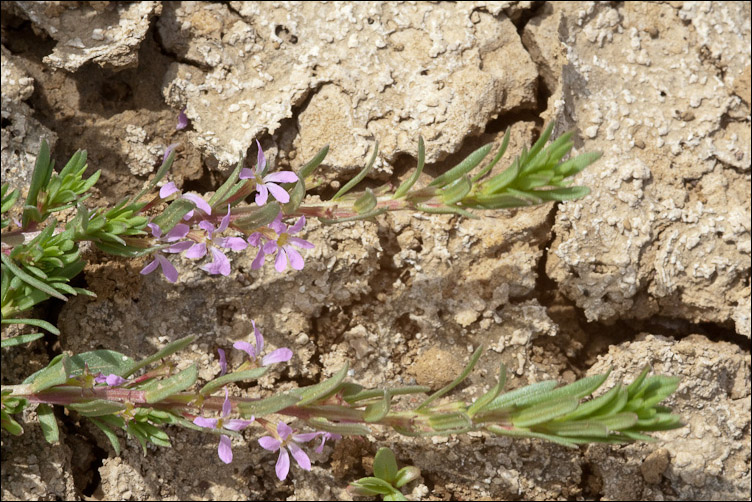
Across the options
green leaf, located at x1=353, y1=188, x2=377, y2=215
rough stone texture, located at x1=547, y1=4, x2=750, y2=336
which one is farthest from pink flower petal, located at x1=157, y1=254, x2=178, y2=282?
rough stone texture, located at x1=547, y1=4, x2=750, y2=336

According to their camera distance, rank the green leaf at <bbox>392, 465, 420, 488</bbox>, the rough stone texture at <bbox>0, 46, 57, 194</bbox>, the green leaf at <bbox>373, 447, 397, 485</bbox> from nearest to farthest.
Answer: the green leaf at <bbox>373, 447, 397, 485</bbox>
the green leaf at <bbox>392, 465, 420, 488</bbox>
the rough stone texture at <bbox>0, 46, 57, 194</bbox>

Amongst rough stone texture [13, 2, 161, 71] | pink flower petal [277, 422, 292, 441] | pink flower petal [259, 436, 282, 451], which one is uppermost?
rough stone texture [13, 2, 161, 71]

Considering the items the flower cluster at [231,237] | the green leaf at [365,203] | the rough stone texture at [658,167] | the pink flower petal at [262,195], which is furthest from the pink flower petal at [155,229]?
the rough stone texture at [658,167]

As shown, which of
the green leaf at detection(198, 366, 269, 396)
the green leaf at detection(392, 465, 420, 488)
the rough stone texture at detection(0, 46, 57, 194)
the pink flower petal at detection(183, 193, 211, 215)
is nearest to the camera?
the green leaf at detection(198, 366, 269, 396)

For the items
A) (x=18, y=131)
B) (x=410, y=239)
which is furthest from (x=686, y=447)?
(x=18, y=131)

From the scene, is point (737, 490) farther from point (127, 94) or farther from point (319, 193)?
point (127, 94)

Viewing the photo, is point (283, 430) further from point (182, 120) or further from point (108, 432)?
point (182, 120)

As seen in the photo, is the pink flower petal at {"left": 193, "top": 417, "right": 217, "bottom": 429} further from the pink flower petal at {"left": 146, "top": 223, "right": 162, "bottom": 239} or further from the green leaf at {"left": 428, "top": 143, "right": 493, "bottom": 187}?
the green leaf at {"left": 428, "top": 143, "right": 493, "bottom": 187}
